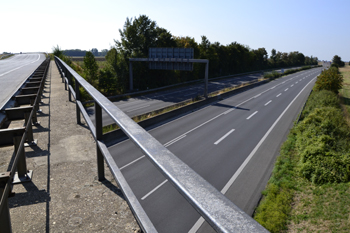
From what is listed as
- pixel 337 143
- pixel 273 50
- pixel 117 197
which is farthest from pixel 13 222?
pixel 273 50

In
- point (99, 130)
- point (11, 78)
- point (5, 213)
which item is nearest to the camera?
point (5, 213)

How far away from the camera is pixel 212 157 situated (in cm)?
1582

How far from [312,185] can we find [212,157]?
18.5 ft

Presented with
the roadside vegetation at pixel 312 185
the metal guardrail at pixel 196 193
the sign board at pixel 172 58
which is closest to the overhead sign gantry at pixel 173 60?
the sign board at pixel 172 58

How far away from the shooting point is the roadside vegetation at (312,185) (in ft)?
32.7

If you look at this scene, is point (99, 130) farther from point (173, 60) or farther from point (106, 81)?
point (173, 60)

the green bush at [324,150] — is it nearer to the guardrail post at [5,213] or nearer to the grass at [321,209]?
the grass at [321,209]

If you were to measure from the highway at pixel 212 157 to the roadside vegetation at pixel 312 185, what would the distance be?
79 centimetres

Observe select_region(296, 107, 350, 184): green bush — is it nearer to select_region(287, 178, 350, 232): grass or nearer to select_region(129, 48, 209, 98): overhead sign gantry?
select_region(287, 178, 350, 232): grass

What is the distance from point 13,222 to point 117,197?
0.92 meters

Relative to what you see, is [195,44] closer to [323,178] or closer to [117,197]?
[323,178]

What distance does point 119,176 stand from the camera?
7.04ft

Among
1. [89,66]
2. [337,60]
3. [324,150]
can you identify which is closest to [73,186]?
[324,150]

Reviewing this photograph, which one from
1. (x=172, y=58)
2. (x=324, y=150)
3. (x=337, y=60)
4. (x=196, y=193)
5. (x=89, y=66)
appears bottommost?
(x=324, y=150)
